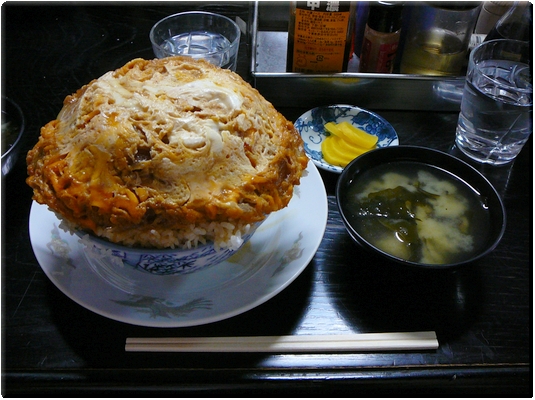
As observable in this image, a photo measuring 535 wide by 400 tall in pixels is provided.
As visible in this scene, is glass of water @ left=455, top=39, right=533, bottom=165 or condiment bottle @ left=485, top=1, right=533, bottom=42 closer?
glass of water @ left=455, top=39, right=533, bottom=165

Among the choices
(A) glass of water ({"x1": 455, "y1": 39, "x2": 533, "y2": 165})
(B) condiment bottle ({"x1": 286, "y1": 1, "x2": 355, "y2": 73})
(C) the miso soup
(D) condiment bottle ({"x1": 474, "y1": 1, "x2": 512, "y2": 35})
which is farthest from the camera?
(D) condiment bottle ({"x1": 474, "y1": 1, "x2": 512, "y2": 35})

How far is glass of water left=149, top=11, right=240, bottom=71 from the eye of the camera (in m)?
1.92

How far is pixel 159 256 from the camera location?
1.00m

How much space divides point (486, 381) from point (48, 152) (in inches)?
45.0

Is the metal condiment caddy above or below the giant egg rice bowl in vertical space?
below

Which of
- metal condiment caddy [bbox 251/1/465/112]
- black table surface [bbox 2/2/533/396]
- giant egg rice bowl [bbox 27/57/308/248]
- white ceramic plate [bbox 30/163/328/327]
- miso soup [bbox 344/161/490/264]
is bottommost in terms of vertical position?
black table surface [bbox 2/2/533/396]

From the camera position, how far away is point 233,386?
106cm

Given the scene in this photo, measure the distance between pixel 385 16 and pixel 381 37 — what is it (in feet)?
0.25

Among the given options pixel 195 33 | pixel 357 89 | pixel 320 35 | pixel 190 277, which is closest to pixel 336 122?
pixel 357 89

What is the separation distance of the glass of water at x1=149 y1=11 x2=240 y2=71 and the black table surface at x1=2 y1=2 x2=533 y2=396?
85 centimetres

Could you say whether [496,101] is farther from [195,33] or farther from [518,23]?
[195,33]

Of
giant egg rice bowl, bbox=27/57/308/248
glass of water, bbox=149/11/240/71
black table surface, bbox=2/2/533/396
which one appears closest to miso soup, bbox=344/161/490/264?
black table surface, bbox=2/2/533/396

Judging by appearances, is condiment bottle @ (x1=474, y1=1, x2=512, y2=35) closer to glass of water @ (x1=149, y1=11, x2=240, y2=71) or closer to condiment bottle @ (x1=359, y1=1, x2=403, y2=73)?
condiment bottle @ (x1=359, y1=1, x2=403, y2=73)

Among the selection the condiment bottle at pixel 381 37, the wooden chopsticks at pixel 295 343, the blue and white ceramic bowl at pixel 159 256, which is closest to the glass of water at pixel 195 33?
the condiment bottle at pixel 381 37
